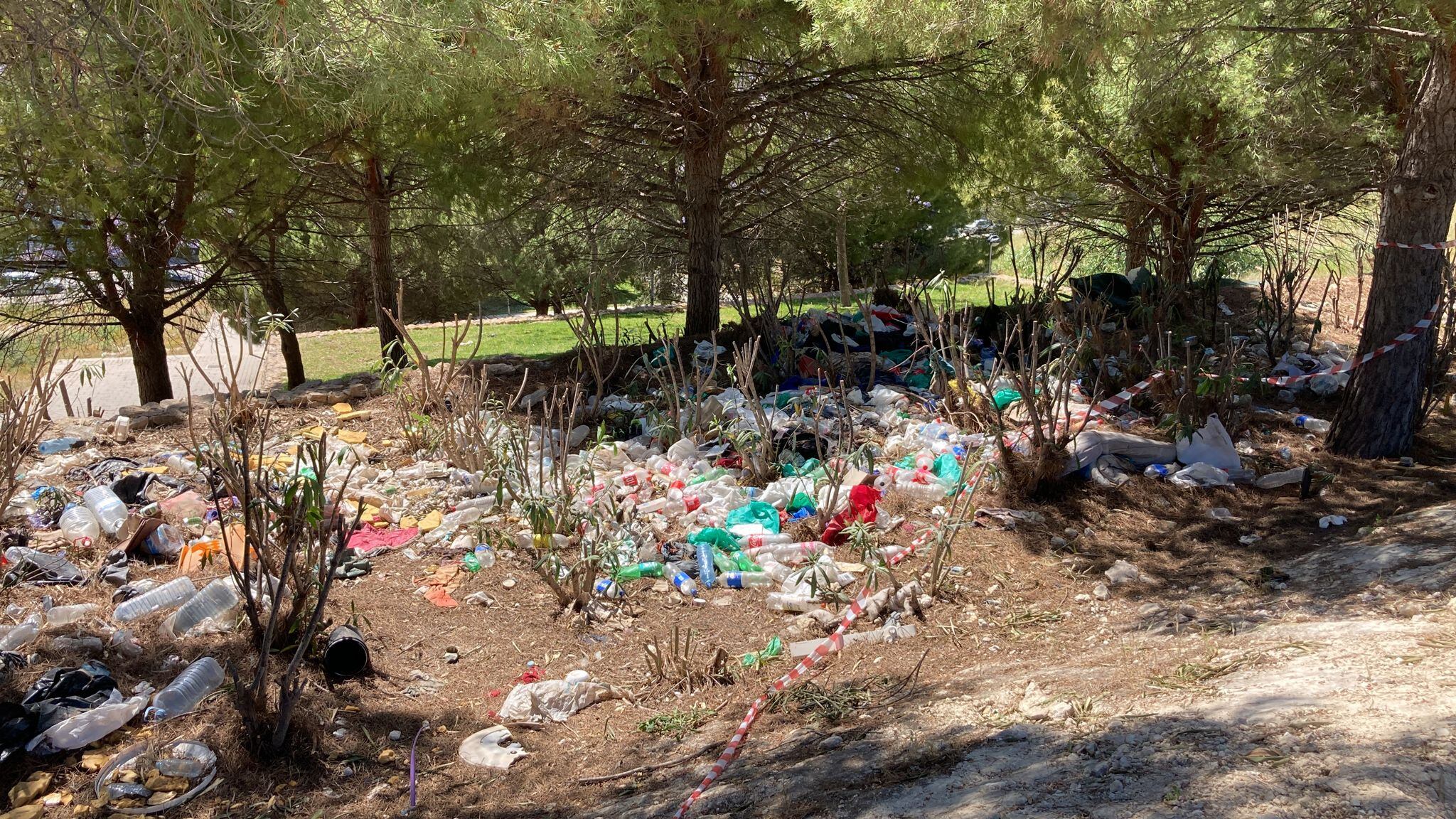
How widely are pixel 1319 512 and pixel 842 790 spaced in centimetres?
347

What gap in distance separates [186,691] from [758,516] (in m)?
2.60

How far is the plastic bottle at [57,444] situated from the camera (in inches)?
245

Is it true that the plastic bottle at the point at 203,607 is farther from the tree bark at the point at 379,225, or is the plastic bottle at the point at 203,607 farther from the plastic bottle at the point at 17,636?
the tree bark at the point at 379,225

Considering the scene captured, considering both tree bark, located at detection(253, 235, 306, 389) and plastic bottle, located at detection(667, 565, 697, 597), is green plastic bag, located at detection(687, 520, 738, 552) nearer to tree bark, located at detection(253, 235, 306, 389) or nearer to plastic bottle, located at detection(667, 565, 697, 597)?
plastic bottle, located at detection(667, 565, 697, 597)

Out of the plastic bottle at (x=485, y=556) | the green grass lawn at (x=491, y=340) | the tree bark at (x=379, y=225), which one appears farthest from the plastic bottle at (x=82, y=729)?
the green grass lawn at (x=491, y=340)

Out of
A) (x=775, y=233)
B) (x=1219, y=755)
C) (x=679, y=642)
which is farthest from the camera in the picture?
(x=775, y=233)

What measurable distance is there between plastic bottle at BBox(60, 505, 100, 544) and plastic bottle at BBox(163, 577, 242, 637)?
1.06m

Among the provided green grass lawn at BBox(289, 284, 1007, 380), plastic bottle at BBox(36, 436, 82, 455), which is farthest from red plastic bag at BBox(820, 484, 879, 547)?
green grass lawn at BBox(289, 284, 1007, 380)

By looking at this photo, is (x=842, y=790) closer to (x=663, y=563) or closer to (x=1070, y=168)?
(x=663, y=563)

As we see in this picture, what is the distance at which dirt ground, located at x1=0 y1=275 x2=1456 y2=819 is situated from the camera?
8.16 feet

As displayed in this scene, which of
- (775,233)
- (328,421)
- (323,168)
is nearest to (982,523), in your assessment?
(328,421)

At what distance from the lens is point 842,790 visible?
272 centimetres

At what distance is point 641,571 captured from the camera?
4.72 metres

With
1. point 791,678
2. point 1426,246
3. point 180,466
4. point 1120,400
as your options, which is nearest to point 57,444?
point 180,466
